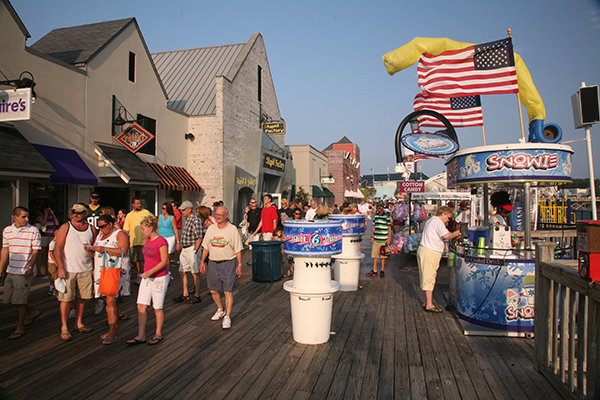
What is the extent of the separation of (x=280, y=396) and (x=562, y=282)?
3.06 m

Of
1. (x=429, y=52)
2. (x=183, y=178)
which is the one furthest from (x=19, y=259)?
(x=183, y=178)

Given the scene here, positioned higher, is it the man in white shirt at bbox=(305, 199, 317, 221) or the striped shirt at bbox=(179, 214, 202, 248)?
the man in white shirt at bbox=(305, 199, 317, 221)

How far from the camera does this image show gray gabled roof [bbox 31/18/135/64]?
1138 cm

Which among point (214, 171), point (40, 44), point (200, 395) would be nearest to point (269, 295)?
point (200, 395)

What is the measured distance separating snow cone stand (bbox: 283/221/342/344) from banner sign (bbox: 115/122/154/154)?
8.83m

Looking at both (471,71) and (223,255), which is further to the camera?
(471,71)

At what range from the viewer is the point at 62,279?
5164 mm

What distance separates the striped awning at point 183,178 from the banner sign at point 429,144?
1007 centimetres

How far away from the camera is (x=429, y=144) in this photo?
295 inches

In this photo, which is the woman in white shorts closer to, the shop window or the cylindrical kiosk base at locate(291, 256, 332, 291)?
the cylindrical kiosk base at locate(291, 256, 332, 291)

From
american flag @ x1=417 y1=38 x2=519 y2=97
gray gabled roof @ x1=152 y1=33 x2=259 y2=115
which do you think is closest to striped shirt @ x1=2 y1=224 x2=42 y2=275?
american flag @ x1=417 y1=38 x2=519 y2=97

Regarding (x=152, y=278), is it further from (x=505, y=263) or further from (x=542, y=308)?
(x=505, y=263)

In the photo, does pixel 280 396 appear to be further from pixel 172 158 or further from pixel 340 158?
pixel 340 158

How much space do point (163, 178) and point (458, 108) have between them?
10.3 m
